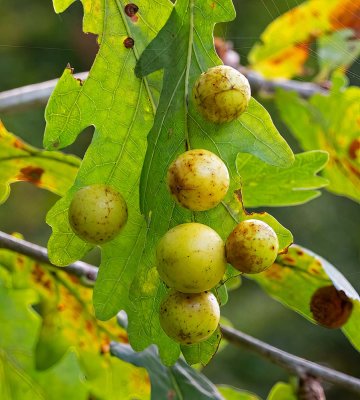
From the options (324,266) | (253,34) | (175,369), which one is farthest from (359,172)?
(253,34)

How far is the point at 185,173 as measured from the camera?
1.04 m

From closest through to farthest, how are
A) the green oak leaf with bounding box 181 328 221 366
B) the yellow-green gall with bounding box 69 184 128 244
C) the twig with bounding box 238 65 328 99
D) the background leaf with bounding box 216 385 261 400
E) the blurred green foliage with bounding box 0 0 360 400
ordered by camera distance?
the yellow-green gall with bounding box 69 184 128 244 → the green oak leaf with bounding box 181 328 221 366 → the background leaf with bounding box 216 385 261 400 → the twig with bounding box 238 65 328 99 → the blurred green foliage with bounding box 0 0 360 400

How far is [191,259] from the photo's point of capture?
990 mm

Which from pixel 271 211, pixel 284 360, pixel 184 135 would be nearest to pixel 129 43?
pixel 184 135

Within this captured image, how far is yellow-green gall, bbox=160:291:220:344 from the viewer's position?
1046mm

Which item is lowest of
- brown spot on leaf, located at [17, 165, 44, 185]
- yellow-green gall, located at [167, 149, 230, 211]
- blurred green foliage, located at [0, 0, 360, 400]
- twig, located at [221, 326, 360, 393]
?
blurred green foliage, located at [0, 0, 360, 400]

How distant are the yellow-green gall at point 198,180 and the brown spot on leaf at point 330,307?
0.60 m

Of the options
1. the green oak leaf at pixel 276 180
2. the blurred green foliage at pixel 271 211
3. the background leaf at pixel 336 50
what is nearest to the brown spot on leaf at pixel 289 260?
the green oak leaf at pixel 276 180

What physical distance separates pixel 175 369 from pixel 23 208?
5004mm

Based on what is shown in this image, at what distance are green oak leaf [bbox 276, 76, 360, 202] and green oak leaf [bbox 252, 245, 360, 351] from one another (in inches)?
16.0

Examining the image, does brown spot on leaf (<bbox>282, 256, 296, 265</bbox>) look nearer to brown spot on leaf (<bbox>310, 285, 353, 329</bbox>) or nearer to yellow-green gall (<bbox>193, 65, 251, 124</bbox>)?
brown spot on leaf (<bbox>310, 285, 353, 329</bbox>)

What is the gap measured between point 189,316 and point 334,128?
4.06 ft

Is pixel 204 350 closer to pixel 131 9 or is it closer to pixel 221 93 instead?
pixel 221 93

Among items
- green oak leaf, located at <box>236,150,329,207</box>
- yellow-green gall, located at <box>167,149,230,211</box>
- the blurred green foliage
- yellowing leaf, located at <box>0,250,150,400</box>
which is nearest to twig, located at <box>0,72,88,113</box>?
yellowing leaf, located at <box>0,250,150,400</box>
